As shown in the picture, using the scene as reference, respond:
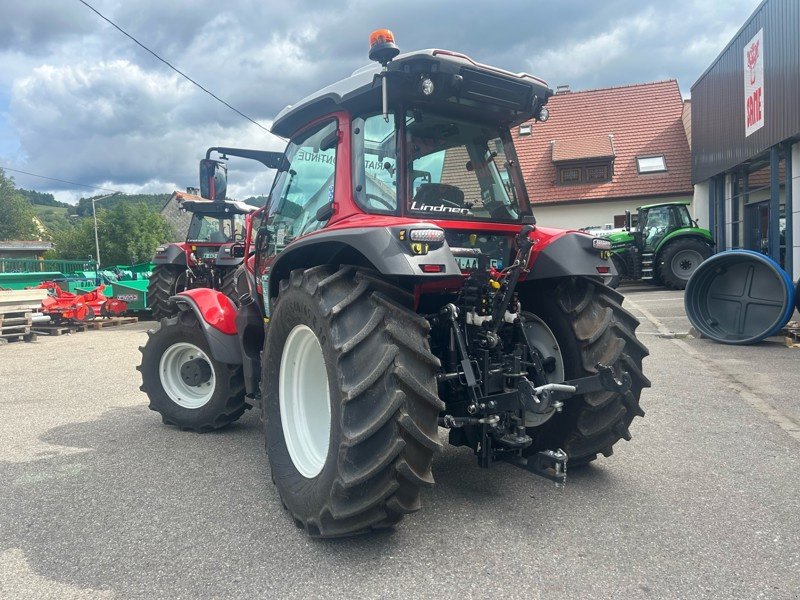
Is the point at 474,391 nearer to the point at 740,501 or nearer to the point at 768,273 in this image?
the point at 740,501

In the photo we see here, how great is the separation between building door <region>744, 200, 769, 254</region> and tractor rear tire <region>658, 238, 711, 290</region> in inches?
52.9

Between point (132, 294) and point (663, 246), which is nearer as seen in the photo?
point (132, 294)

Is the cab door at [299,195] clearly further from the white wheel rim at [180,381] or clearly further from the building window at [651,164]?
the building window at [651,164]

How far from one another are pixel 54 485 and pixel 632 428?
4081 millimetres

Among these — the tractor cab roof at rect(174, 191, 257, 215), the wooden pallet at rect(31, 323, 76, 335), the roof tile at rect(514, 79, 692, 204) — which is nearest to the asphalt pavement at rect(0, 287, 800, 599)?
the tractor cab roof at rect(174, 191, 257, 215)

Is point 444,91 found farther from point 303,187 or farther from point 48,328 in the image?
point 48,328

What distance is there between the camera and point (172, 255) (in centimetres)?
1225

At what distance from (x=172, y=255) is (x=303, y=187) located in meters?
9.33

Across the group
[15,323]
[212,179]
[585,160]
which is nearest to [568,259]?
[212,179]

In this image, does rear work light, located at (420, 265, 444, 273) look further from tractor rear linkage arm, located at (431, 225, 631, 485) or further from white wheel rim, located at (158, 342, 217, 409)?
white wheel rim, located at (158, 342, 217, 409)

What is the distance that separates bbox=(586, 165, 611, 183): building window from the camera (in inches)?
960

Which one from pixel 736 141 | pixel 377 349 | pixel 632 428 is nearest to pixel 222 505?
pixel 377 349

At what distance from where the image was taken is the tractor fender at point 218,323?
4.34 meters

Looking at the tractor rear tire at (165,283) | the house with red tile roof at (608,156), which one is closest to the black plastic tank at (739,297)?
the tractor rear tire at (165,283)
